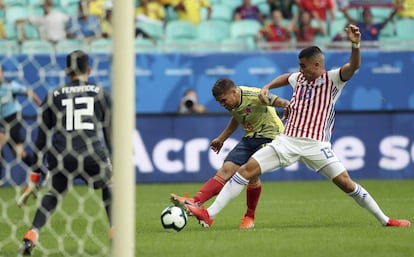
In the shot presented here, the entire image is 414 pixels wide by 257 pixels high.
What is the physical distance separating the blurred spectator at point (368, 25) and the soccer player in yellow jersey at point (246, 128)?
8.42 m

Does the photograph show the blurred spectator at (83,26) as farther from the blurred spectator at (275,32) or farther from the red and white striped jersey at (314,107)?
the red and white striped jersey at (314,107)

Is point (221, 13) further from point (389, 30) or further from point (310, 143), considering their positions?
point (310, 143)

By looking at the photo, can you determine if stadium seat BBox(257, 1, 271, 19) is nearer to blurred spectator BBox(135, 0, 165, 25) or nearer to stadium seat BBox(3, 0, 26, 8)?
blurred spectator BBox(135, 0, 165, 25)

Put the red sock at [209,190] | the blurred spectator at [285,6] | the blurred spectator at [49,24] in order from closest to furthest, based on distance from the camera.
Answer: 1. the red sock at [209,190]
2. the blurred spectator at [49,24]
3. the blurred spectator at [285,6]

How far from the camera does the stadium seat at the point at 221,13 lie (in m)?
19.5

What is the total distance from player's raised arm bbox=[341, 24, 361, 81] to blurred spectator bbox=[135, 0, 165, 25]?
9.57 metres

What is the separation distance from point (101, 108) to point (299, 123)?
2276mm

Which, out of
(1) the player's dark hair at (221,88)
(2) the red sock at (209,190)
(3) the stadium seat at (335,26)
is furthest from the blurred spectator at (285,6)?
(1) the player's dark hair at (221,88)

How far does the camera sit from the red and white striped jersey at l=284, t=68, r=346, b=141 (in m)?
9.74

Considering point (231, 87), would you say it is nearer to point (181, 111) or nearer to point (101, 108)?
point (101, 108)

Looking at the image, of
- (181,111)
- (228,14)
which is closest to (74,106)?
(181,111)

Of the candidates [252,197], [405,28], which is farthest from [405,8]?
[252,197]

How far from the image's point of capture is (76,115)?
8.29 m

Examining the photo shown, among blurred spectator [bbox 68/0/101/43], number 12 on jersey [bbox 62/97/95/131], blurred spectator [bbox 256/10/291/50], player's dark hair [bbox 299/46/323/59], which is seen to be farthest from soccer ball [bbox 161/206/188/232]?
blurred spectator [bbox 256/10/291/50]
